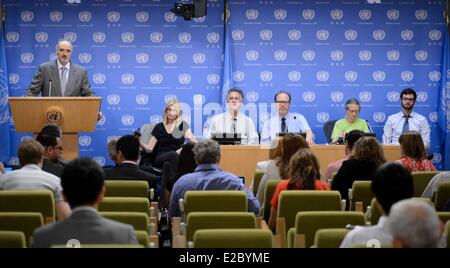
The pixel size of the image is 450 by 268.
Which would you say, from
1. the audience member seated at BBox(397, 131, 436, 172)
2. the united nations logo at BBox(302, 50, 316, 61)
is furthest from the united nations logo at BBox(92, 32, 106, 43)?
the audience member seated at BBox(397, 131, 436, 172)

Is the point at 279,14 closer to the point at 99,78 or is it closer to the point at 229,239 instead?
the point at 99,78

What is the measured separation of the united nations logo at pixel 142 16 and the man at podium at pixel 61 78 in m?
2.11

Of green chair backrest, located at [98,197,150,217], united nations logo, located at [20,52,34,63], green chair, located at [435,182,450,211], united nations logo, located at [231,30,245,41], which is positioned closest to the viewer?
green chair backrest, located at [98,197,150,217]

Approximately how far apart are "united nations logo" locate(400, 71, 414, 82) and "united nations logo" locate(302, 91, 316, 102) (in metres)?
1.40

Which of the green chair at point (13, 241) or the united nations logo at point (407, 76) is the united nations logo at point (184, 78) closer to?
the united nations logo at point (407, 76)

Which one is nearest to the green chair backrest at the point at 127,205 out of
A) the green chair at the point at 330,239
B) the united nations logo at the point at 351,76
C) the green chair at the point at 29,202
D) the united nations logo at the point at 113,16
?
the green chair at the point at 29,202

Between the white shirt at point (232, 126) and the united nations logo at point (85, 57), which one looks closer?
the white shirt at point (232, 126)

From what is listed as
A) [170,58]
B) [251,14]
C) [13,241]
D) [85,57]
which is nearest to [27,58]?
[85,57]

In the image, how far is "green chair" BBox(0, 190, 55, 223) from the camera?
5.72 meters

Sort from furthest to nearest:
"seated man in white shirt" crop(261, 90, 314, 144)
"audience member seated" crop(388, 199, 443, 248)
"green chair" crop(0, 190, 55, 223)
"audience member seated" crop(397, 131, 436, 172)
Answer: "seated man in white shirt" crop(261, 90, 314, 144) < "audience member seated" crop(397, 131, 436, 172) < "green chair" crop(0, 190, 55, 223) < "audience member seated" crop(388, 199, 443, 248)

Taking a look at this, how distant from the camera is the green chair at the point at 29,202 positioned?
18.8ft

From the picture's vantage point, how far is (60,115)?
386 inches

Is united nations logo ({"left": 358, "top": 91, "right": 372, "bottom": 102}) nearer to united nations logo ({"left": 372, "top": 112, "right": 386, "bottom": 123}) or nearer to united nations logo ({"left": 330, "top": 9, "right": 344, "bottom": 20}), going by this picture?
united nations logo ({"left": 372, "top": 112, "right": 386, "bottom": 123})

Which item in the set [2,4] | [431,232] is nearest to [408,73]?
[2,4]
